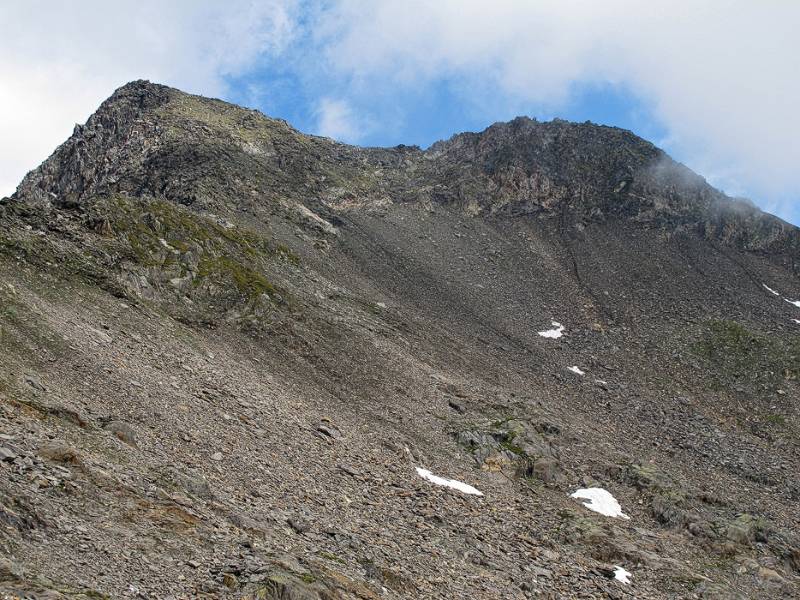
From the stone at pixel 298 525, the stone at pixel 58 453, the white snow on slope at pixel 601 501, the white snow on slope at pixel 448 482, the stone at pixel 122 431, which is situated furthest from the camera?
the white snow on slope at pixel 601 501

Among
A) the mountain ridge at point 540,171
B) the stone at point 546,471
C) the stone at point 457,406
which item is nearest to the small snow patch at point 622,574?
the stone at point 546,471

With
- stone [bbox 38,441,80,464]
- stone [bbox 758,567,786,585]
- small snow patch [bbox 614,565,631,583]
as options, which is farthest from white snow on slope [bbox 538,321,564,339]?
stone [bbox 38,441,80,464]

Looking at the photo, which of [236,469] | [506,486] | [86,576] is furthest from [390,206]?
[86,576]

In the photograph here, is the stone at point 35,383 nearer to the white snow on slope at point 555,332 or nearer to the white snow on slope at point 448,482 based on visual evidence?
the white snow on slope at point 448,482

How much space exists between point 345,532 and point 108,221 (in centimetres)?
3528

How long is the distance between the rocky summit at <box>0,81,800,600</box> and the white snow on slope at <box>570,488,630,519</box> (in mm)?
296

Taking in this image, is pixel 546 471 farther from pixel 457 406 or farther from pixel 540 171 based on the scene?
pixel 540 171

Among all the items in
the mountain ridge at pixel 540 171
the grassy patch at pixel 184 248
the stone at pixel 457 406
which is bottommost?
the stone at pixel 457 406

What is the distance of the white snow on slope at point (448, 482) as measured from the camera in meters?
37.2

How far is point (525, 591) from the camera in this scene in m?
28.1

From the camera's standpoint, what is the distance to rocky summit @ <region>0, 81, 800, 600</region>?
21.7 metres

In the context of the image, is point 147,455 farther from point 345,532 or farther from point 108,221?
point 108,221

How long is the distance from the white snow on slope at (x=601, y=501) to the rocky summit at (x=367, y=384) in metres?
0.30

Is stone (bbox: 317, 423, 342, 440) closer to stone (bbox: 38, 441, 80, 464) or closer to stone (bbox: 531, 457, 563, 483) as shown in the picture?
stone (bbox: 531, 457, 563, 483)
